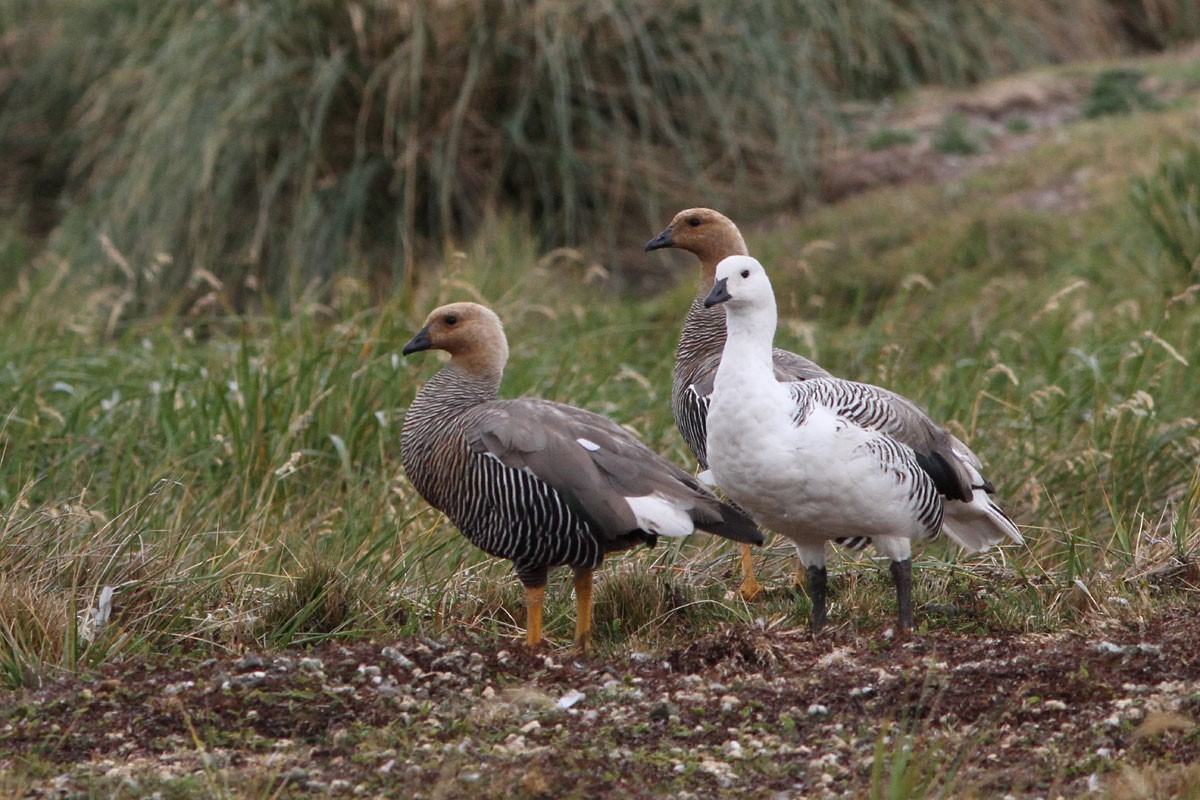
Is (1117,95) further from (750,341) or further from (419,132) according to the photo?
(750,341)

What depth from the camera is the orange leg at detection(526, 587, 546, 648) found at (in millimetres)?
5134

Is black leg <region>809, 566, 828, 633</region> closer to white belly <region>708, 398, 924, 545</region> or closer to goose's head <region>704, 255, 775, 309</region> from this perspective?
white belly <region>708, 398, 924, 545</region>

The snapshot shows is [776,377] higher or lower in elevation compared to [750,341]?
lower

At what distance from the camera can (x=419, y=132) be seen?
34.9 feet

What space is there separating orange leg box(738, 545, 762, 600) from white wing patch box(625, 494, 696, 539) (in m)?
0.64

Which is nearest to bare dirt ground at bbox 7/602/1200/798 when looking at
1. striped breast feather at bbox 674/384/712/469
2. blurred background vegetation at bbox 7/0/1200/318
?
striped breast feather at bbox 674/384/712/469

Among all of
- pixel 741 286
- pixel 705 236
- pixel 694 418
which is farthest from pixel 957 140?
pixel 741 286

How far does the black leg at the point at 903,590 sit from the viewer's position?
5.10 metres

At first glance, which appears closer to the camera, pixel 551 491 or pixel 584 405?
pixel 551 491

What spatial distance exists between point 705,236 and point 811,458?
6.66 feet

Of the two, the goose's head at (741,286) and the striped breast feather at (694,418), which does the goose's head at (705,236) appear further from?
the goose's head at (741,286)

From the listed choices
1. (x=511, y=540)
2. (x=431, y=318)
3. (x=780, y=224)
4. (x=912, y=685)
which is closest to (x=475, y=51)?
(x=780, y=224)

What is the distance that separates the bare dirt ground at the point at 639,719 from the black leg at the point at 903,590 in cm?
25

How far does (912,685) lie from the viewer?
14.4ft
